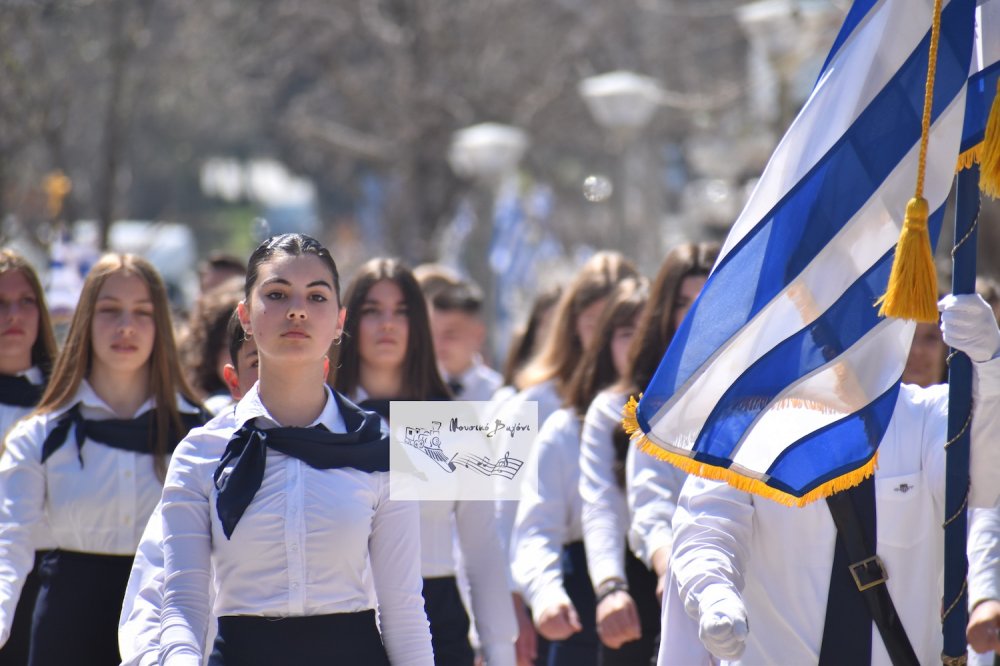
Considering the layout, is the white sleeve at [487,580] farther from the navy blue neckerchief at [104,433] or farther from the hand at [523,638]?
the hand at [523,638]

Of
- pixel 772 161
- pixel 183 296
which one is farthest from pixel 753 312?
pixel 183 296

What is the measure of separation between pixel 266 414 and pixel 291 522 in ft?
0.99

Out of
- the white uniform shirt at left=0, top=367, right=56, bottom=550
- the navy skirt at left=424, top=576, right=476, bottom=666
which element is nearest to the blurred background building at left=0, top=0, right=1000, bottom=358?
the white uniform shirt at left=0, top=367, right=56, bottom=550

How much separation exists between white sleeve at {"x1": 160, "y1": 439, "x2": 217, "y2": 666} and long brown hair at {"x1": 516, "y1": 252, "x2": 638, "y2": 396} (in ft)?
9.69

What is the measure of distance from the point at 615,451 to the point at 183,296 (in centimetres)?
2208

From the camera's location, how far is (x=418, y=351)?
525 centimetres

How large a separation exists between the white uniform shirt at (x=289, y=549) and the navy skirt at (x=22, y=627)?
173 cm

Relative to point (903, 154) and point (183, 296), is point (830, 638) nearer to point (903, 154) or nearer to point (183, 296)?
point (903, 154)

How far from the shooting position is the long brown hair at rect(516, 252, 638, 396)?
6.30 m

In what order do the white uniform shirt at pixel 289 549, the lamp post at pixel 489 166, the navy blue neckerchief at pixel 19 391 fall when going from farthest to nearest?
the lamp post at pixel 489 166, the navy blue neckerchief at pixel 19 391, the white uniform shirt at pixel 289 549

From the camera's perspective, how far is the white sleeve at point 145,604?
3378 millimetres

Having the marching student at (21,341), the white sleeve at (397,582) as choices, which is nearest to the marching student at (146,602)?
the white sleeve at (397,582)

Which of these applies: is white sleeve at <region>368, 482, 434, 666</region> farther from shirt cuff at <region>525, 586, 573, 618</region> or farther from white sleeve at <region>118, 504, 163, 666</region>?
shirt cuff at <region>525, 586, 573, 618</region>

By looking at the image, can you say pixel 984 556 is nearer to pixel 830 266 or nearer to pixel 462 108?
pixel 830 266
